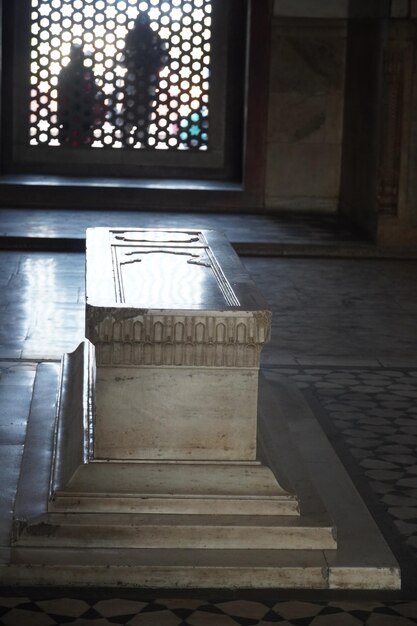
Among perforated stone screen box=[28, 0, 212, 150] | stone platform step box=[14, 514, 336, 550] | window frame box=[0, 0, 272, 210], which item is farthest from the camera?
perforated stone screen box=[28, 0, 212, 150]

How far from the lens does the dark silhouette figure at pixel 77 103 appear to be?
11.3 meters

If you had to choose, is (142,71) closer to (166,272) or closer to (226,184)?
(226,184)

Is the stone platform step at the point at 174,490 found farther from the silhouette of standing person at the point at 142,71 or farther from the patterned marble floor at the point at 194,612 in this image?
the silhouette of standing person at the point at 142,71

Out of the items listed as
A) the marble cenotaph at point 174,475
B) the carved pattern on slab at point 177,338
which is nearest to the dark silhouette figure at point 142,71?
the marble cenotaph at point 174,475

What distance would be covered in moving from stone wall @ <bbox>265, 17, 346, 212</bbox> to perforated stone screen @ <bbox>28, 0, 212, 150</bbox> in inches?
42.0

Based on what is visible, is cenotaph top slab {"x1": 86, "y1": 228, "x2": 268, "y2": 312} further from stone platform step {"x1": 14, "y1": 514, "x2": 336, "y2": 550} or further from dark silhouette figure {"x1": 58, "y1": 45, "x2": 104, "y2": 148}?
dark silhouette figure {"x1": 58, "y1": 45, "x2": 104, "y2": 148}

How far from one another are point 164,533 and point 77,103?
8.55m

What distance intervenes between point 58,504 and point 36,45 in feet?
28.3

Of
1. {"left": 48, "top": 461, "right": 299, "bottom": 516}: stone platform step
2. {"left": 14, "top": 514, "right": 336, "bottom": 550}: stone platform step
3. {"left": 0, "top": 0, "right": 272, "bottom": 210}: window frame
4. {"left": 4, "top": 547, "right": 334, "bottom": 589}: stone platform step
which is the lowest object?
{"left": 4, "top": 547, "right": 334, "bottom": 589}: stone platform step

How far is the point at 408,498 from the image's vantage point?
12.6ft

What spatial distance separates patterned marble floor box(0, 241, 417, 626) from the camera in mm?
2957

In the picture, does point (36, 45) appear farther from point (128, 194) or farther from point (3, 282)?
point (3, 282)

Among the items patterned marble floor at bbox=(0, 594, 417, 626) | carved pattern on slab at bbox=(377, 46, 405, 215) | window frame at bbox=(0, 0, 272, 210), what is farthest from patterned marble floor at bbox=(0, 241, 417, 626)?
window frame at bbox=(0, 0, 272, 210)

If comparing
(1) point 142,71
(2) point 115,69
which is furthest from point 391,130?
(2) point 115,69
